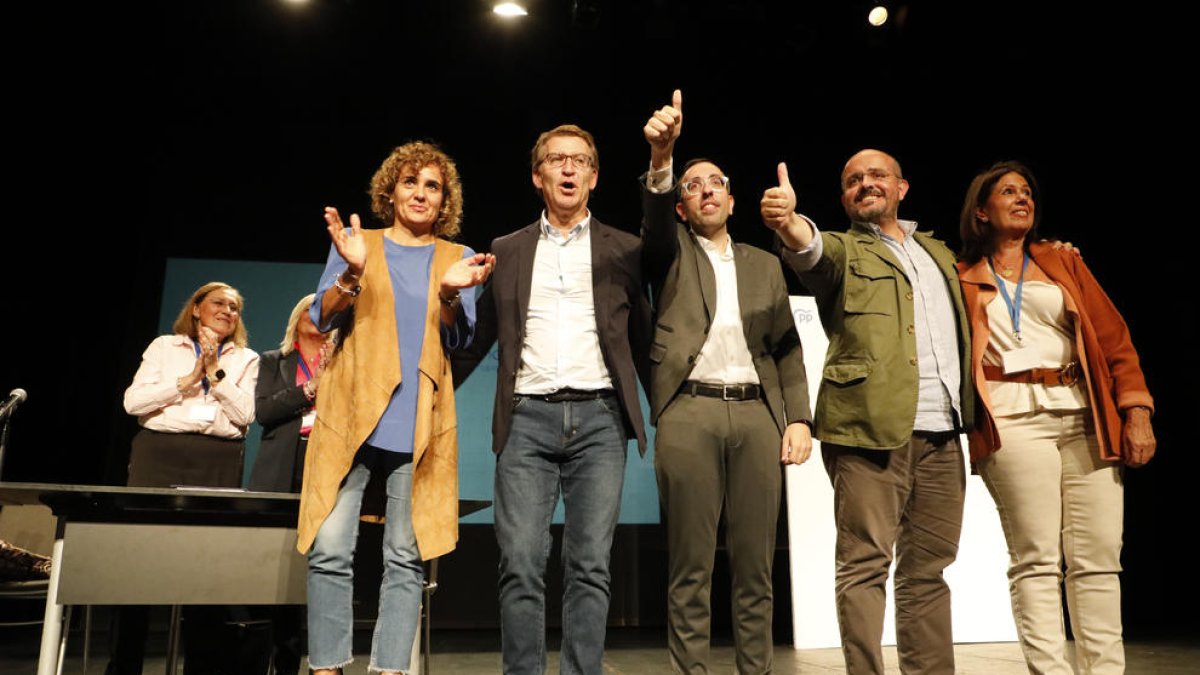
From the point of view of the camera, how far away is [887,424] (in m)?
2.24

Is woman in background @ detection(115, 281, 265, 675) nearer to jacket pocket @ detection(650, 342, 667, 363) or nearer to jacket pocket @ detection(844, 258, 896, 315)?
jacket pocket @ detection(650, 342, 667, 363)

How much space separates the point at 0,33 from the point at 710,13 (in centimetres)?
405

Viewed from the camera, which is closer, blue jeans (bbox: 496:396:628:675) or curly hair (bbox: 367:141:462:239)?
blue jeans (bbox: 496:396:628:675)

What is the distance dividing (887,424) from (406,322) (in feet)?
4.14

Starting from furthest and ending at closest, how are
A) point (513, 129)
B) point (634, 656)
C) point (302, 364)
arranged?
point (513, 129) < point (634, 656) < point (302, 364)

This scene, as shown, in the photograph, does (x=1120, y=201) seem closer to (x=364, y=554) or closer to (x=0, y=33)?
(x=364, y=554)

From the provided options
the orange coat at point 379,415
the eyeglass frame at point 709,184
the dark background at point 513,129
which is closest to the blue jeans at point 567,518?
the orange coat at point 379,415

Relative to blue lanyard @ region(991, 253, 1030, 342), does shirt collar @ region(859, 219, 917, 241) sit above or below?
above

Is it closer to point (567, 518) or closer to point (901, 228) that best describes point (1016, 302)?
point (901, 228)

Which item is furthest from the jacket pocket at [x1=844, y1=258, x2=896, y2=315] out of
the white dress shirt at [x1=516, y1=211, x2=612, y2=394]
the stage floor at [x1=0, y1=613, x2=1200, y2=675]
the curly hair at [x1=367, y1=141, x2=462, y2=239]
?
the stage floor at [x1=0, y1=613, x2=1200, y2=675]

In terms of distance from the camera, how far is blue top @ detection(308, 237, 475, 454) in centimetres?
212

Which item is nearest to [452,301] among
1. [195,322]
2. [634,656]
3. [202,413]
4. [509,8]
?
[202,413]

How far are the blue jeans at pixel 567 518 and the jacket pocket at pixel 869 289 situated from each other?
0.75 meters

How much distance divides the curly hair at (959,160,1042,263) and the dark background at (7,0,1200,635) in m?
2.76
